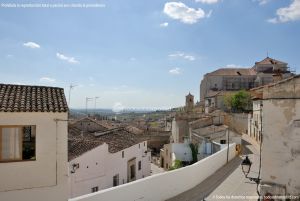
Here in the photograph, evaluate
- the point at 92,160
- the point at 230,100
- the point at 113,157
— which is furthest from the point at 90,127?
the point at 230,100

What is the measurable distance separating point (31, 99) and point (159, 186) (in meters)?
5.13

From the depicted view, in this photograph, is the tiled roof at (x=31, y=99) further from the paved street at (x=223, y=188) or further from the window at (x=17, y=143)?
the paved street at (x=223, y=188)

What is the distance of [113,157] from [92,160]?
9.64 feet

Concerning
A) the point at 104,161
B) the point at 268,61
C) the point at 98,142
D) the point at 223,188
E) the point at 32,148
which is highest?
the point at 268,61

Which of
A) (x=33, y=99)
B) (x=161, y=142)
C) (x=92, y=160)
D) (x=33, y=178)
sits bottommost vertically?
(x=161, y=142)

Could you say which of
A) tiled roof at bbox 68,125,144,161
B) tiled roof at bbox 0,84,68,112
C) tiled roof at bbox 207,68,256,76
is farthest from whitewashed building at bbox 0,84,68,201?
tiled roof at bbox 207,68,256,76

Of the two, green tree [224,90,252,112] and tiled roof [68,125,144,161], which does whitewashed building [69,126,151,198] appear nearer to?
tiled roof [68,125,144,161]

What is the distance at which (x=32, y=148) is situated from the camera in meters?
9.45

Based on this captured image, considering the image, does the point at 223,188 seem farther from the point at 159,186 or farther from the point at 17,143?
the point at 17,143

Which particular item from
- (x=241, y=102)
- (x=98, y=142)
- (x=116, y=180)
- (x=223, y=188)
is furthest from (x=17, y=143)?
(x=241, y=102)

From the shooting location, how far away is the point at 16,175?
9.14 metres

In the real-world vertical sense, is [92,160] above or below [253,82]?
below

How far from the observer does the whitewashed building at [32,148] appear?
909 centimetres

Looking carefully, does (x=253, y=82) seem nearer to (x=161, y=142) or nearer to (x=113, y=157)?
(x=161, y=142)
